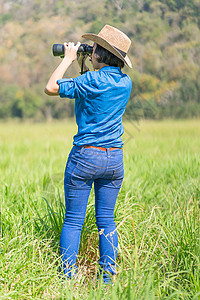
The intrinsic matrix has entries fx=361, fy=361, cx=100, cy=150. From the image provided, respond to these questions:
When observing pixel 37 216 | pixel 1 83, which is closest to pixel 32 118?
pixel 1 83

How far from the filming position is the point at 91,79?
1991 millimetres

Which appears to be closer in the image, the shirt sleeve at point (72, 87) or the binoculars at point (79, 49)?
the shirt sleeve at point (72, 87)

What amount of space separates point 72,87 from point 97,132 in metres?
0.30

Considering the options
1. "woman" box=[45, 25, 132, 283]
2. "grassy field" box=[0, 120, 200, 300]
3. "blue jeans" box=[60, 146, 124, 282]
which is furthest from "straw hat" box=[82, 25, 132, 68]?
"grassy field" box=[0, 120, 200, 300]

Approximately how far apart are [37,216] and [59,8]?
10.9 feet

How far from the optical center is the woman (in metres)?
2.00

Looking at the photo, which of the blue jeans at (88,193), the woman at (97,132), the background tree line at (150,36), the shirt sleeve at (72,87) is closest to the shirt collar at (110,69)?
the woman at (97,132)

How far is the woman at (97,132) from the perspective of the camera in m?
2.00

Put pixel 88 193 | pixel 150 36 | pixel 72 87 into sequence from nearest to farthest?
pixel 72 87
pixel 88 193
pixel 150 36

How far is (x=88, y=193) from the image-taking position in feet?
7.11

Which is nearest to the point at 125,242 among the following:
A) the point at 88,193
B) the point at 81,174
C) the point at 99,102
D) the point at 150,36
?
the point at 88,193

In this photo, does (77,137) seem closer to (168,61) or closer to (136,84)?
(136,84)

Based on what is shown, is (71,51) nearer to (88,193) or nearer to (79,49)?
(79,49)

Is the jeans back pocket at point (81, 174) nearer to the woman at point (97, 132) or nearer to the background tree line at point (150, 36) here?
the woman at point (97, 132)
